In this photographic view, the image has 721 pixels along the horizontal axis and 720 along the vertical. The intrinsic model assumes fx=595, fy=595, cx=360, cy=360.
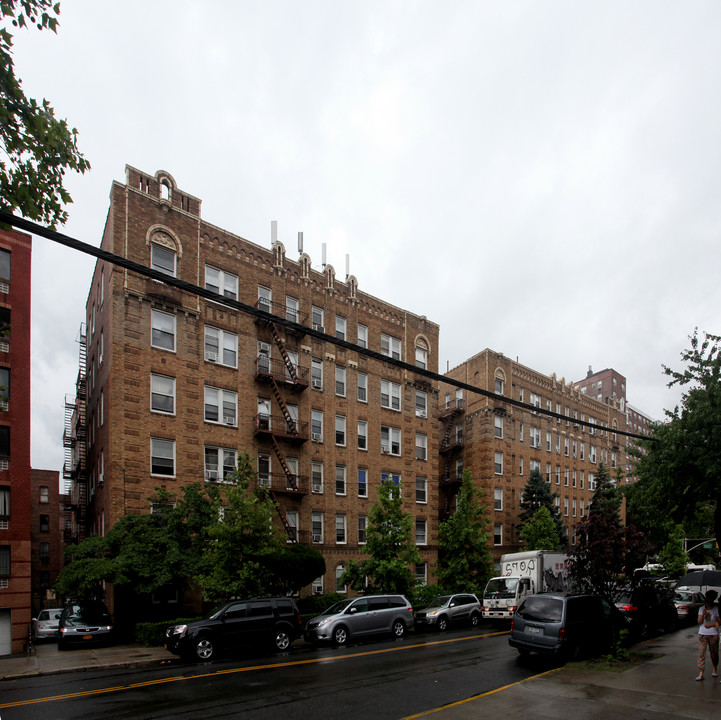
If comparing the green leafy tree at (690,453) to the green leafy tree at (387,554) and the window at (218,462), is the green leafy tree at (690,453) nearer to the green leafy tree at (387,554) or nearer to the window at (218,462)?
the green leafy tree at (387,554)

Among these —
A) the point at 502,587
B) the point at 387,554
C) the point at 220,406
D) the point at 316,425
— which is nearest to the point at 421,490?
the point at 316,425

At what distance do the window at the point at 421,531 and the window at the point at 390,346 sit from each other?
1030cm

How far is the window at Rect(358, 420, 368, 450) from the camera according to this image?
1352 inches

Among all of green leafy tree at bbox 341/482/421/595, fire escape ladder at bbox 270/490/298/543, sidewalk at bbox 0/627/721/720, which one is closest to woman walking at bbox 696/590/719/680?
sidewalk at bbox 0/627/721/720

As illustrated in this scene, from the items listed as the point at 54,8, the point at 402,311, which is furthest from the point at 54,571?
the point at 54,8

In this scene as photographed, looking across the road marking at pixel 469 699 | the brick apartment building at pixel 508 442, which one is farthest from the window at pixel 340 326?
the road marking at pixel 469 699

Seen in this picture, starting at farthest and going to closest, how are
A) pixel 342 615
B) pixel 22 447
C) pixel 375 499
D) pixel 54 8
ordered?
pixel 375 499 < pixel 22 447 < pixel 342 615 < pixel 54 8

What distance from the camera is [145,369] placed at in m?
25.8

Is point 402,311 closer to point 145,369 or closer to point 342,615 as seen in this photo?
point 145,369

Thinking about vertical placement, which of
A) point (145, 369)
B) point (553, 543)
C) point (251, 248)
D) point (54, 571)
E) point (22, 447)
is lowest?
point (54, 571)

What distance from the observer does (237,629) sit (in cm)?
1780

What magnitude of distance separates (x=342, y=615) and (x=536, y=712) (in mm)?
11109

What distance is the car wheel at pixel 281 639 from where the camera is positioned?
1861 centimetres

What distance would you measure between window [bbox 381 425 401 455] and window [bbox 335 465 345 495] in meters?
3.50
